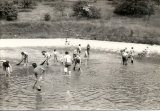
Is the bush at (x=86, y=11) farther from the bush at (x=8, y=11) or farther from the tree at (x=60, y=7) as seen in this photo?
the bush at (x=8, y=11)

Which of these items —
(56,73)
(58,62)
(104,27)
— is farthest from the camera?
(104,27)

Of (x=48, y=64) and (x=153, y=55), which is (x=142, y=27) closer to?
(x=153, y=55)

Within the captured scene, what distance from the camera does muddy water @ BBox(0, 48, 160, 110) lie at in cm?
2019

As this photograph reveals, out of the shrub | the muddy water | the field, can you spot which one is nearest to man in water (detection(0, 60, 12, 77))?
the muddy water

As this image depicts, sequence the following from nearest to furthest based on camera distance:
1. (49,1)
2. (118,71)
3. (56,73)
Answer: (56,73), (118,71), (49,1)

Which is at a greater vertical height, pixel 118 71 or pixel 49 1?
pixel 49 1

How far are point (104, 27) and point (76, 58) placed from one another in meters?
25.5

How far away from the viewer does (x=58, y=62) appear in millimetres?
33500

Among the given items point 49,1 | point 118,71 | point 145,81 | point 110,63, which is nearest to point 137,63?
point 110,63

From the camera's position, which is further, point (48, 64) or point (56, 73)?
point (48, 64)

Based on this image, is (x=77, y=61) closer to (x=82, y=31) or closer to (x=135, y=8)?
(x=82, y=31)

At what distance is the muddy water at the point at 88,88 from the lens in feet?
66.2

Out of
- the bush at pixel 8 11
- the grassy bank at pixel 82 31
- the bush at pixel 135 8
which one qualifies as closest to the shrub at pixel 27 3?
the bush at pixel 8 11

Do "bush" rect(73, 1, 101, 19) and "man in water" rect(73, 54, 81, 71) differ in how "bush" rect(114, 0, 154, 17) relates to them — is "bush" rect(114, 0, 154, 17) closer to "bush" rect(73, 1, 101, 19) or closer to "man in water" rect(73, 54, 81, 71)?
"bush" rect(73, 1, 101, 19)
